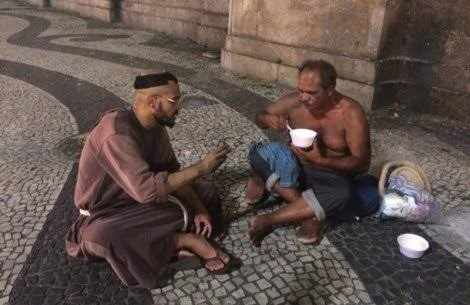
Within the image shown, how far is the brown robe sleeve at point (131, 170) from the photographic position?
8.32 feet

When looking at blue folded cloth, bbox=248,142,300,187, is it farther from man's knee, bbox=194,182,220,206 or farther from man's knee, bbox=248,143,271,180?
man's knee, bbox=194,182,220,206

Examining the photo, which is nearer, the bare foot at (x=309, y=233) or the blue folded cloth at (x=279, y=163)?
the bare foot at (x=309, y=233)

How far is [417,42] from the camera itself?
6.02 meters

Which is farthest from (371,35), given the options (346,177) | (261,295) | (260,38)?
(261,295)

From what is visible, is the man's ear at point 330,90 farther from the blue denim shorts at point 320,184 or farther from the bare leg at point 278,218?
the bare leg at point 278,218

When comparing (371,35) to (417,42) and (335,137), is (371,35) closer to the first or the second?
(417,42)

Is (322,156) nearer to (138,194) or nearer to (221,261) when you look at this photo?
(221,261)

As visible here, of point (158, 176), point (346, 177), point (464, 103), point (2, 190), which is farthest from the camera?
point (464, 103)

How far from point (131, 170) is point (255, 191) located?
1.46 meters

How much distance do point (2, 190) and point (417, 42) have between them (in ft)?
17.8

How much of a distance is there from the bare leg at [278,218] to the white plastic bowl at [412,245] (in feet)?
2.23

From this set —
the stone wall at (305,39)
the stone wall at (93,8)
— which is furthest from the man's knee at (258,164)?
the stone wall at (93,8)

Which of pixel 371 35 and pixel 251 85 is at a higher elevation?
pixel 371 35

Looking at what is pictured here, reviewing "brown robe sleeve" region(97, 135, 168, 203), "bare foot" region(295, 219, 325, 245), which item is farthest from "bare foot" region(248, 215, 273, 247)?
"brown robe sleeve" region(97, 135, 168, 203)
